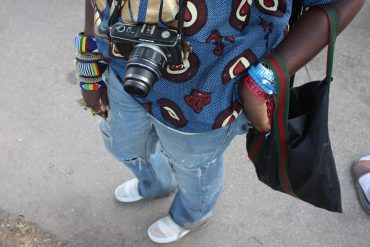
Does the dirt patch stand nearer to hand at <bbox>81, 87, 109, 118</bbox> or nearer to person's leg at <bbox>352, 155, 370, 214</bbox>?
hand at <bbox>81, 87, 109, 118</bbox>

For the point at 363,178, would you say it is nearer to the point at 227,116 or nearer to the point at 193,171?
the point at 193,171

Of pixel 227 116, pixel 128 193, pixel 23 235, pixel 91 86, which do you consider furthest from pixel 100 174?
pixel 227 116

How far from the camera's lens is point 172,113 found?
3.87 feet

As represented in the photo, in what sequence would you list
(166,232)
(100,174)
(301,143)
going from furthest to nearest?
(100,174)
(166,232)
(301,143)

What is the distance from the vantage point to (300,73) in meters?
2.59

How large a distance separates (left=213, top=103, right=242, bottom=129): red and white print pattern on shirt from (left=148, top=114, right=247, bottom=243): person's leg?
0.04 m

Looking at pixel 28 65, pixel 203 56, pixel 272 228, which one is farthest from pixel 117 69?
pixel 28 65

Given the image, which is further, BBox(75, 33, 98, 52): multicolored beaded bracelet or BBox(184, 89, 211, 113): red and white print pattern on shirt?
BBox(75, 33, 98, 52): multicolored beaded bracelet

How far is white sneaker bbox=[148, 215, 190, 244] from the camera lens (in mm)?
1827

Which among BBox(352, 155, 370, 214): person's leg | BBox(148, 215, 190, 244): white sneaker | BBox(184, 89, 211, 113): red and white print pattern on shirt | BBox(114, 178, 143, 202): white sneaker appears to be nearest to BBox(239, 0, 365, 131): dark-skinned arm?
BBox(184, 89, 211, 113): red and white print pattern on shirt

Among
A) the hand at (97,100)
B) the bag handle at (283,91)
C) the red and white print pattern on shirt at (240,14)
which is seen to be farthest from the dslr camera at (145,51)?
the hand at (97,100)

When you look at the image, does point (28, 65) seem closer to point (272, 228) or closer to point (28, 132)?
point (28, 132)

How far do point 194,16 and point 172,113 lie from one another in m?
0.32

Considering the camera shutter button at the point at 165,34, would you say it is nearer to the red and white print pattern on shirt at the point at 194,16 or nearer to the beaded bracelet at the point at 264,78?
the red and white print pattern on shirt at the point at 194,16
